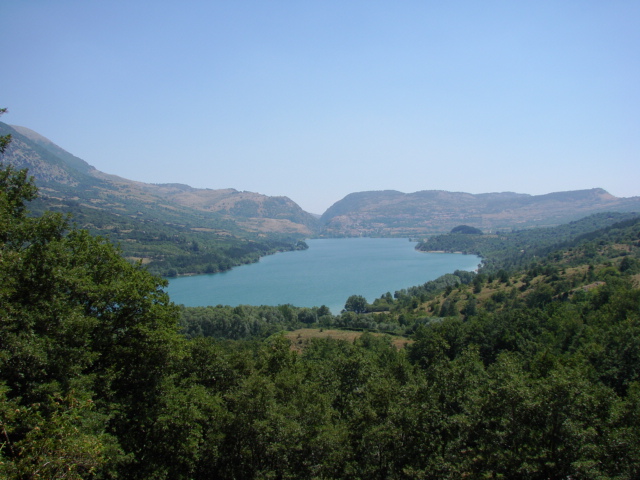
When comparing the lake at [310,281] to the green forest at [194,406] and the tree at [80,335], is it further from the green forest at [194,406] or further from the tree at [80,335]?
the tree at [80,335]

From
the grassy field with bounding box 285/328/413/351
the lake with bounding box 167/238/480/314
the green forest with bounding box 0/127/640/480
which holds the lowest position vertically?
the lake with bounding box 167/238/480/314

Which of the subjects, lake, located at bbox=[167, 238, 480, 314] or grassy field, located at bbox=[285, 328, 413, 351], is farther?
lake, located at bbox=[167, 238, 480, 314]

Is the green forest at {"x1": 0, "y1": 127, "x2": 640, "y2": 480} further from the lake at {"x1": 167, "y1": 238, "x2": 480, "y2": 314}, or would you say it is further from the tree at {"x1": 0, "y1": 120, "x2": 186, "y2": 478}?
the lake at {"x1": 167, "y1": 238, "x2": 480, "y2": 314}

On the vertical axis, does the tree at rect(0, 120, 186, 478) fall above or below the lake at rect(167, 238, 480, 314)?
above

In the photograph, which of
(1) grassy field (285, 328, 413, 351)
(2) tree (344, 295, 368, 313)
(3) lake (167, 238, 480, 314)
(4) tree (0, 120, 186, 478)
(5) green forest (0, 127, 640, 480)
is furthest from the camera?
(3) lake (167, 238, 480, 314)

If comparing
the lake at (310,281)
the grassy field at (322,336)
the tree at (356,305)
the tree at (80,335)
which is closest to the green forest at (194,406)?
the tree at (80,335)

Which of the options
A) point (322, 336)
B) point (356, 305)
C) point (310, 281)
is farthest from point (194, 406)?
Result: point (310, 281)

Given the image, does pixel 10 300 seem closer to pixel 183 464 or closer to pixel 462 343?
pixel 183 464

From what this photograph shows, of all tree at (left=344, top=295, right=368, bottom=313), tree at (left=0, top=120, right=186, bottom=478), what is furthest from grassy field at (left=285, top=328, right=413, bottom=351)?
tree at (left=0, top=120, right=186, bottom=478)

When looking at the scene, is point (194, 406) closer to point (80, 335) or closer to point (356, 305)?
point (80, 335)
